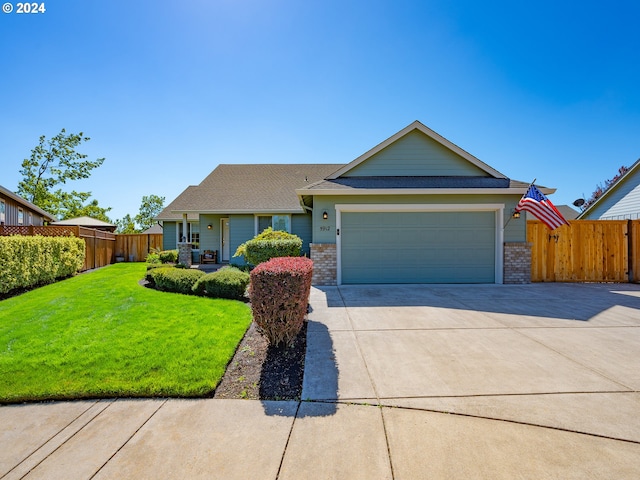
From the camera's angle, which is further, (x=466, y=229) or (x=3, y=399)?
(x=466, y=229)

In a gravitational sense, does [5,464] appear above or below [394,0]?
below

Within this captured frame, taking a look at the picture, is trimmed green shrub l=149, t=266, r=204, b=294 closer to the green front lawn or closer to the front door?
the green front lawn

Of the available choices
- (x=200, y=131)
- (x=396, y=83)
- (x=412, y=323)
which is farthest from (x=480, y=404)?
(x=200, y=131)

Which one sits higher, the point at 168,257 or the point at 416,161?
the point at 416,161

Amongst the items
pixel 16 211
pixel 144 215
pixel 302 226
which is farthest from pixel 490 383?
pixel 144 215

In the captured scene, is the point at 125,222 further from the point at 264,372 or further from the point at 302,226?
the point at 264,372

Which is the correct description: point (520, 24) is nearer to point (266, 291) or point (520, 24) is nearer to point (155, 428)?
point (266, 291)

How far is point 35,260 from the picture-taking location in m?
9.12

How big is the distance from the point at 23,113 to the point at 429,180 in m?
23.3

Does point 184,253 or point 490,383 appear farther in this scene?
point 184,253

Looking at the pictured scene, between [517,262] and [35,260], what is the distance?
15594 mm

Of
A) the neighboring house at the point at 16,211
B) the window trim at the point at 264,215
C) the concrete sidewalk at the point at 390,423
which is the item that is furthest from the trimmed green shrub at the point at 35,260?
the concrete sidewalk at the point at 390,423

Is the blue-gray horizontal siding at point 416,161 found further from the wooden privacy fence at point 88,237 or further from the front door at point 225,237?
the wooden privacy fence at point 88,237

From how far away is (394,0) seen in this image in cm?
799
